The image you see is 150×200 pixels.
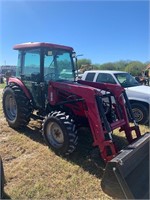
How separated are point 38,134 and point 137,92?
3303mm

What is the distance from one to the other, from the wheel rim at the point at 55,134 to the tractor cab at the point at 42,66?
964mm

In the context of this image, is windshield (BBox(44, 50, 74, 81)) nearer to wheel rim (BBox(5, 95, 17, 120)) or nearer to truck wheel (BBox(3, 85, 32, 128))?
truck wheel (BBox(3, 85, 32, 128))

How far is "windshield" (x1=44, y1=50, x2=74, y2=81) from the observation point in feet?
17.5

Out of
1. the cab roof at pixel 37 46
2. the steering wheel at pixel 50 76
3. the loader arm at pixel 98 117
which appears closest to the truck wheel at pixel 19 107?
the steering wheel at pixel 50 76

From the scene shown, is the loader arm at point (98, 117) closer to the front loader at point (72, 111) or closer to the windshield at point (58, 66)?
the front loader at point (72, 111)

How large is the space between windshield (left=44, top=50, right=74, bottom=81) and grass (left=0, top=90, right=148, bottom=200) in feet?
5.10

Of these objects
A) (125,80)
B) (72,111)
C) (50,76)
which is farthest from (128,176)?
(125,80)

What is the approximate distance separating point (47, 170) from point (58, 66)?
8.58ft

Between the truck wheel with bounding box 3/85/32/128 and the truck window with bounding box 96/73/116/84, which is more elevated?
the truck window with bounding box 96/73/116/84

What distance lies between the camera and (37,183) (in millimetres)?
3535

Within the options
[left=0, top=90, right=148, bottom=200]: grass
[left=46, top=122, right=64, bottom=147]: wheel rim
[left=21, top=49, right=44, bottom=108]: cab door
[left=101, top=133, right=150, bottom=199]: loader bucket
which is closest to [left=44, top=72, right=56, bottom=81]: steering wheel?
[left=21, top=49, right=44, bottom=108]: cab door

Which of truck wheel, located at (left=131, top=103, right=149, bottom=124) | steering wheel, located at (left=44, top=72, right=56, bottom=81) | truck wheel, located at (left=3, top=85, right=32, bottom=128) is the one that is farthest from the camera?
truck wheel, located at (left=131, top=103, right=149, bottom=124)

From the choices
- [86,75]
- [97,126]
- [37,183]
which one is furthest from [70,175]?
[86,75]

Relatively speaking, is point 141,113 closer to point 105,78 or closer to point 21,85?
point 105,78
